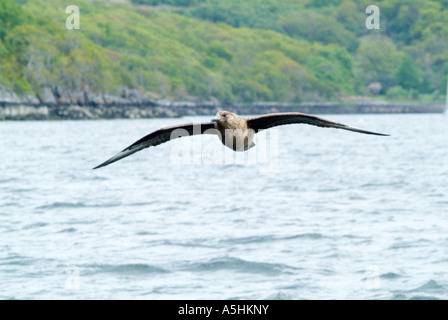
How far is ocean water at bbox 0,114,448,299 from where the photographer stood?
22.6 meters

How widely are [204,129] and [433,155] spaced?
209 ft

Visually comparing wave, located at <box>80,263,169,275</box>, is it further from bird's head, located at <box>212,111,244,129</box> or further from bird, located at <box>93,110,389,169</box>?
bird's head, located at <box>212,111,244,129</box>

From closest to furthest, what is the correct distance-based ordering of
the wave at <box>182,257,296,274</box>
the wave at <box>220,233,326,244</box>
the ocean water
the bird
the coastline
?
the bird < the ocean water < the wave at <box>182,257,296,274</box> < the wave at <box>220,233,326,244</box> < the coastline

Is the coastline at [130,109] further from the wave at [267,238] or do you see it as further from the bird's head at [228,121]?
the bird's head at [228,121]

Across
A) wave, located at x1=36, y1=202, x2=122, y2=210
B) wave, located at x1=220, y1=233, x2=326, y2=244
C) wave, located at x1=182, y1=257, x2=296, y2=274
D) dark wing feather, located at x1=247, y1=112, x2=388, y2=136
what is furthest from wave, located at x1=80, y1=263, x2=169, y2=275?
wave, located at x1=36, y1=202, x2=122, y2=210

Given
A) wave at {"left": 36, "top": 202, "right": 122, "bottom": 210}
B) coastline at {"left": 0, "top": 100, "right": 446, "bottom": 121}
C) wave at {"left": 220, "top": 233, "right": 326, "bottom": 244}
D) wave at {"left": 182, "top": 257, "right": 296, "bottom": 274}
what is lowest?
coastline at {"left": 0, "top": 100, "right": 446, "bottom": 121}

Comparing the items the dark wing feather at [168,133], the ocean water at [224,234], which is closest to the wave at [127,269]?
the ocean water at [224,234]

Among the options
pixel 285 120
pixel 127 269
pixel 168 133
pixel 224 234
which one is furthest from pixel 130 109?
pixel 285 120

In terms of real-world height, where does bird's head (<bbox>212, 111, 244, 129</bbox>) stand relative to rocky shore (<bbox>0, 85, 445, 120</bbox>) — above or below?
above

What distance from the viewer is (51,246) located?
91.1 feet

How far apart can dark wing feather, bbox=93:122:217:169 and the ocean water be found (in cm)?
920

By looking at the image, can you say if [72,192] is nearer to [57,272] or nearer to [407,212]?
[407,212]

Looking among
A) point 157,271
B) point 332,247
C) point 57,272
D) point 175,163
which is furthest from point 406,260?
point 175,163

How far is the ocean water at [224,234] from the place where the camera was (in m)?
22.6
